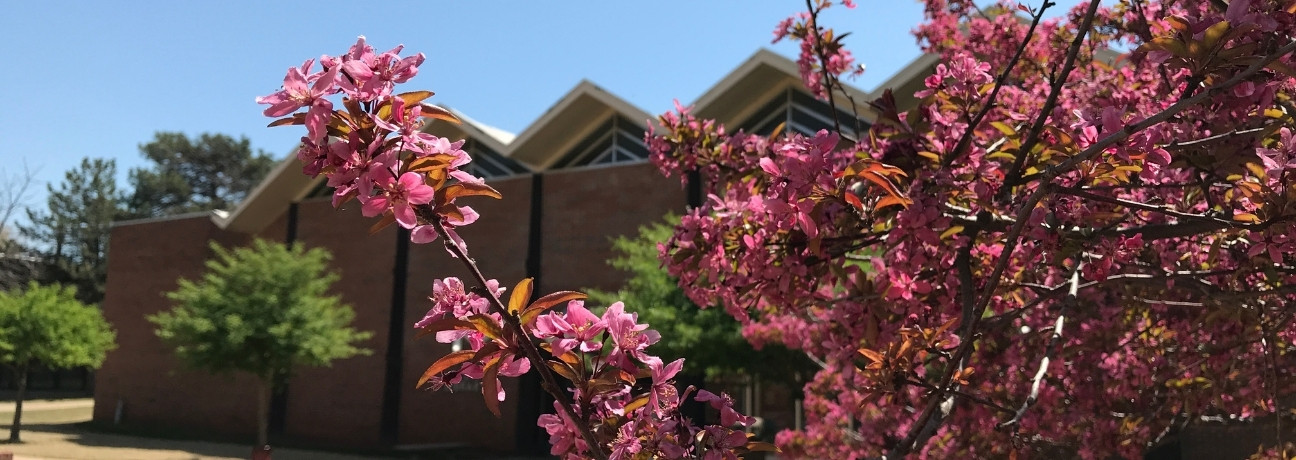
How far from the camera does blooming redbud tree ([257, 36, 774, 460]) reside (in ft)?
5.31

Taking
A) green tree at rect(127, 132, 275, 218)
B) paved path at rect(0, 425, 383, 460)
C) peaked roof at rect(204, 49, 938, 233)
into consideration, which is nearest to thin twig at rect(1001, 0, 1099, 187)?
peaked roof at rect(204, 49, 938, 233)

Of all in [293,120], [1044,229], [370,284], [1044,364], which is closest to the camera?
[293,120]

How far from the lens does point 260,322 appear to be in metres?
22.1

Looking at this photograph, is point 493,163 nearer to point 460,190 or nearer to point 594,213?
point 594,213

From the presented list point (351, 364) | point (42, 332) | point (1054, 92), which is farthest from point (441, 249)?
point (1054, 92)

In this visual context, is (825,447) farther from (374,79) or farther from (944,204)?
(374,79)

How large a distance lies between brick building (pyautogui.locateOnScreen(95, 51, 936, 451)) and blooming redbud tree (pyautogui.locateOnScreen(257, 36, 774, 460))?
58.2 feet

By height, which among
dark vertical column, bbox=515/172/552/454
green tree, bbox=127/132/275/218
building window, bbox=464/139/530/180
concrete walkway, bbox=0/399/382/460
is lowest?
concrete walkway, bbox=0/399/382/460

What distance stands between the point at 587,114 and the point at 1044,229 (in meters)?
21.5

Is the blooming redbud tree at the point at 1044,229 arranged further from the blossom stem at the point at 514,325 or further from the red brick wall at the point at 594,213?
the red brick wall at the point at 594,213

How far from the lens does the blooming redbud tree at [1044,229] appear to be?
238cm

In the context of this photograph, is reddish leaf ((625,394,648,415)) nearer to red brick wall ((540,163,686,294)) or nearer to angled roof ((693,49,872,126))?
angled roof ((693,49,872,126))

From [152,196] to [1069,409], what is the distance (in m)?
63.7

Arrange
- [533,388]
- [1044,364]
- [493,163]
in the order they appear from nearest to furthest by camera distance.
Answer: [1044,364], [533,388], [493,163]
